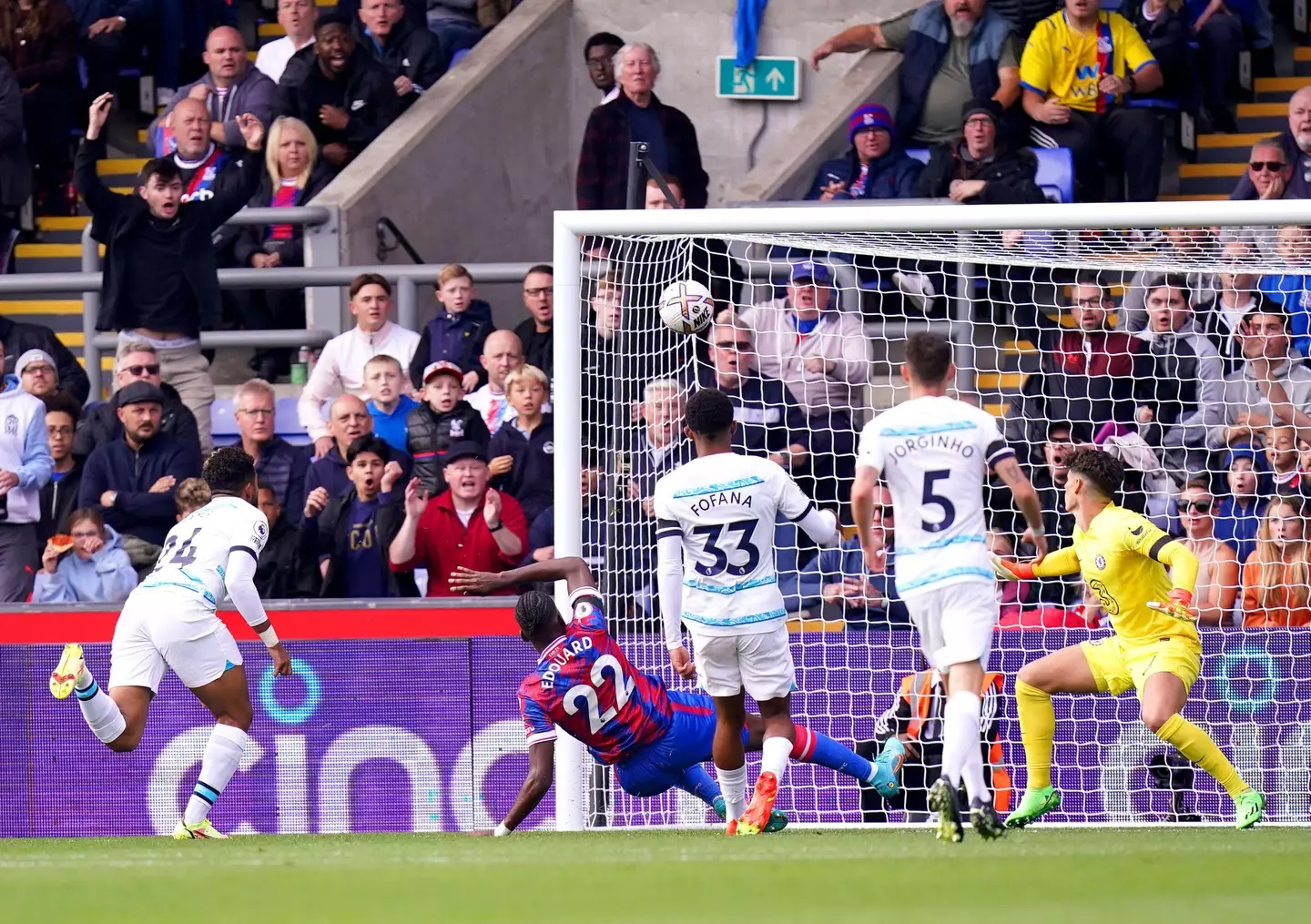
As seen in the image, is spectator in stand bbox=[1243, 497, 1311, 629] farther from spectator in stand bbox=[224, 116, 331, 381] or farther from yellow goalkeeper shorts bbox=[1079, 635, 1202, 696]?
spectator in stand bbox=[224, 116, 331, 381]

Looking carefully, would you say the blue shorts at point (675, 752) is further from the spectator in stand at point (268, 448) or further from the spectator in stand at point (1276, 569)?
the spectator in stand at point (268, 448)

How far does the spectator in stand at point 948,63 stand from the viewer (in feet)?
44.4

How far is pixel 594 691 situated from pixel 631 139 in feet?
19.1

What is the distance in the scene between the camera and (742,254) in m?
12.4

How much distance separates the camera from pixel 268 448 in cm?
1180

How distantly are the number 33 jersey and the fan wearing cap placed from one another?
17.4ft

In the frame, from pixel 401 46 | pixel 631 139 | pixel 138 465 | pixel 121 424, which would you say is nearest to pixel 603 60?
pixel 631 139

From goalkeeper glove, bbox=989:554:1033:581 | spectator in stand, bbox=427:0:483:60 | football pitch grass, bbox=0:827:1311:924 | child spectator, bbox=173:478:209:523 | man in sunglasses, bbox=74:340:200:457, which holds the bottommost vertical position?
football pitch grass, bbox=0:827:1311:924

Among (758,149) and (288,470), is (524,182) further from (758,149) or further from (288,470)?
(288,470)

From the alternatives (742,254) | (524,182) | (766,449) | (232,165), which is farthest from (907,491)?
(524,182)

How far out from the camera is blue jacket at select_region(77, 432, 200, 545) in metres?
11.5

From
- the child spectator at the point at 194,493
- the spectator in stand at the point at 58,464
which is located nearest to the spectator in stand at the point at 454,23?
the spectator in stand at the point at 58,464

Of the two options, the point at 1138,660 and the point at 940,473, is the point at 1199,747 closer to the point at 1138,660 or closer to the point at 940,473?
the point at 1138,660

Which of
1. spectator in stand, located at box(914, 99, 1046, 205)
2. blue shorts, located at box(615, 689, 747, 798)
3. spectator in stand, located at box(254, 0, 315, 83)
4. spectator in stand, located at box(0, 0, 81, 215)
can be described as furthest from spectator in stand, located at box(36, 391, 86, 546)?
spectator in stand, located at box(914, 99, 1046, 205)
